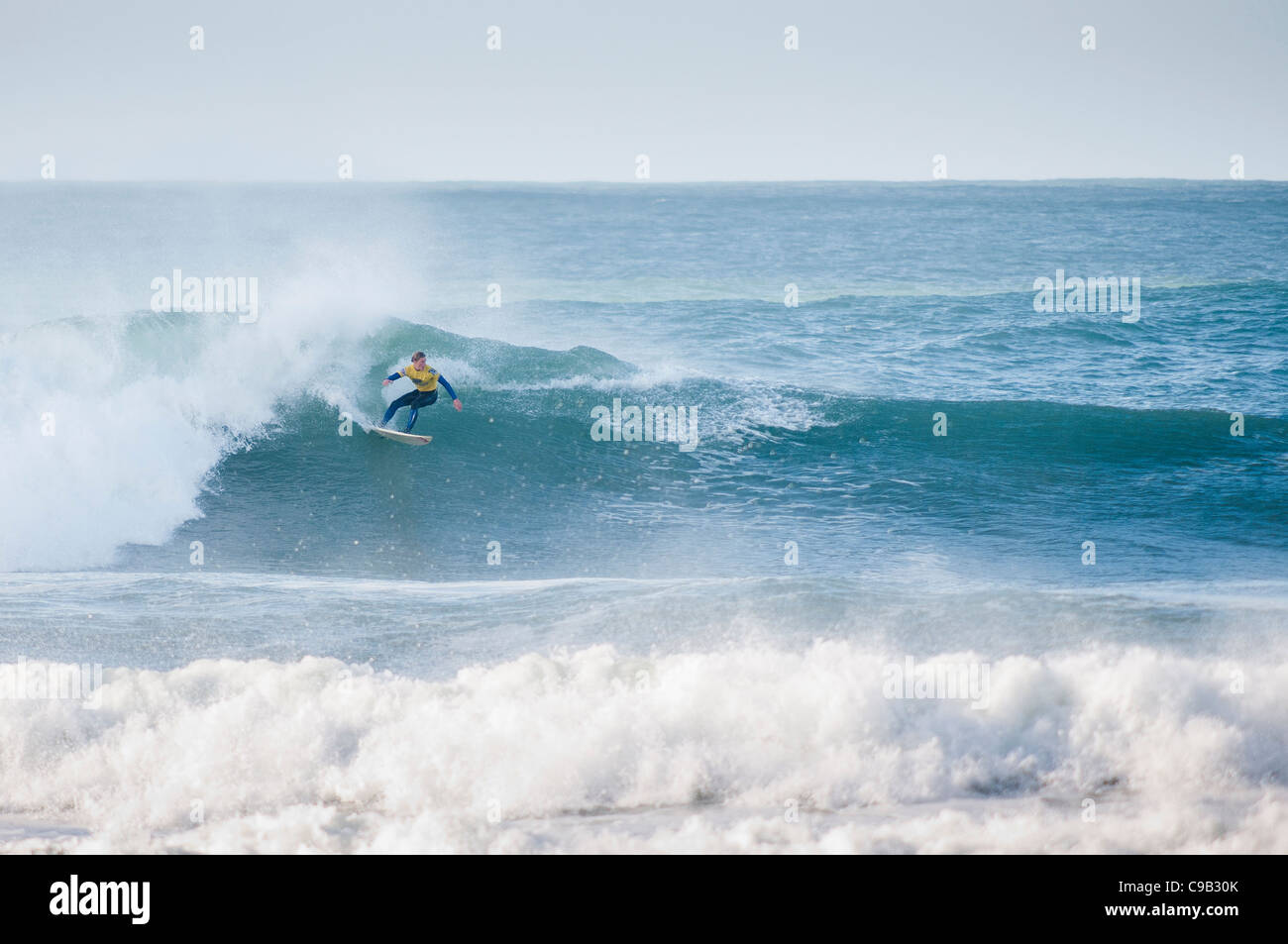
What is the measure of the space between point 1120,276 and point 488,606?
31.3m

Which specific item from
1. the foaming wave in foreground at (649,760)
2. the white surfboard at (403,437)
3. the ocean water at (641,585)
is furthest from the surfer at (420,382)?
the foaming wave in foreground at (649,760)

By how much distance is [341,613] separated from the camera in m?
8.63

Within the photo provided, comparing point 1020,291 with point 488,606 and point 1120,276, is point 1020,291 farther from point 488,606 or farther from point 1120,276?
point 488,606

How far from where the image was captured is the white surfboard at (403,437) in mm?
13492

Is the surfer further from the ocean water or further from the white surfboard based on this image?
the ocean water

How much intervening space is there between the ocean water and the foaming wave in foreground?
0.09ft

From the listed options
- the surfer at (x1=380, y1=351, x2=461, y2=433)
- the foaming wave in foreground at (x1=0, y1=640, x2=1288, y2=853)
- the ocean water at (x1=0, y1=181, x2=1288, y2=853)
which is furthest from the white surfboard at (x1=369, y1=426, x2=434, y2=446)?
the foaming wave in foreground at (x1=0, y1=640, x2=1288, y2=853)

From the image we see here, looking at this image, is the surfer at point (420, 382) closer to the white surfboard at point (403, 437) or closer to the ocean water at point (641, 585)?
the white surfboard at point (403, 437)

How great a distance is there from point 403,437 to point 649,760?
8168 mm

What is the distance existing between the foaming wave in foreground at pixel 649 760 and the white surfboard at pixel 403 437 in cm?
640

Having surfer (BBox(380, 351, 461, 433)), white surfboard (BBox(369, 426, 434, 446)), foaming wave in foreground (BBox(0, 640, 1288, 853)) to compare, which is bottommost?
foaming wave in foreground (BBox(0, 640, 1288, 853))

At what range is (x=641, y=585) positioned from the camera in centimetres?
945

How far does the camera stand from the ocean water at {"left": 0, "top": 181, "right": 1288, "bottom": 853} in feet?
20.2
